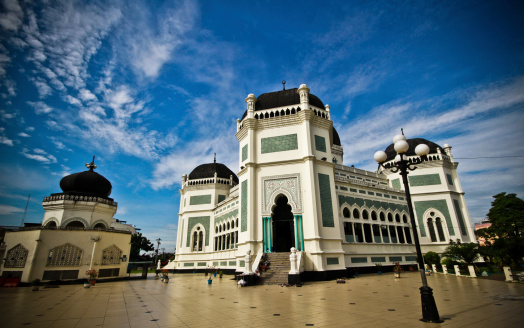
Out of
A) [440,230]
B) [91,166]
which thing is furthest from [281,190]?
[91,166]

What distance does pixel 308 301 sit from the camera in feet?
28.1

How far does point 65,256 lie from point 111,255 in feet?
10.1

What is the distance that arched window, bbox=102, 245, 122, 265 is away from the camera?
20156mm

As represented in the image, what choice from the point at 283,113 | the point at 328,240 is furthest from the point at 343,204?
the point at 283,113

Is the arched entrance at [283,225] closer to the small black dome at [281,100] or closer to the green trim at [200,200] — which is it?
the small black dome at [281,100]

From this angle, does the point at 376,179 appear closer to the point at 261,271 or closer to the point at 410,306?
the point at 261,271

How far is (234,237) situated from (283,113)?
469 inches

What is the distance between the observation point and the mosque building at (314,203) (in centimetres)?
1639

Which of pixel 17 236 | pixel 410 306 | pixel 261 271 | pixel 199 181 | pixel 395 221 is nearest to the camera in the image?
pixel 410 306

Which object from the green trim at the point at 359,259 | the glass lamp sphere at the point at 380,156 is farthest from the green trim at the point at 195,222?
the glass lamp sphere at the point at 380,156

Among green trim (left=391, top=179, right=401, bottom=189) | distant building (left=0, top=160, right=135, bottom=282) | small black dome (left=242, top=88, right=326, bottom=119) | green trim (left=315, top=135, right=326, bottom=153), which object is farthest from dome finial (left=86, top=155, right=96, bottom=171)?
green trim (left=391, top=179, right=401, bottom=189)

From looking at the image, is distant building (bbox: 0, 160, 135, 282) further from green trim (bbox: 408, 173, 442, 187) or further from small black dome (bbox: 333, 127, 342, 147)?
green trim (bbox: 408, 173, 442, 187)

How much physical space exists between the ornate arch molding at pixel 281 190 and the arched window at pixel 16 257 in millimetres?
17287

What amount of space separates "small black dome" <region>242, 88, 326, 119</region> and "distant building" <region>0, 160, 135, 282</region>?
1633cm
